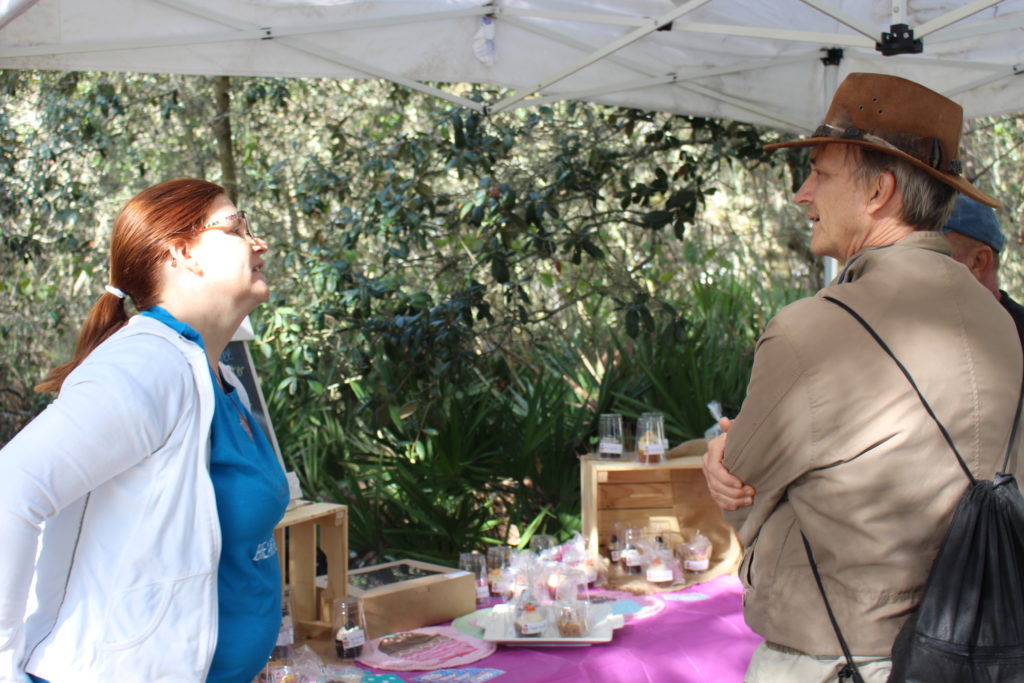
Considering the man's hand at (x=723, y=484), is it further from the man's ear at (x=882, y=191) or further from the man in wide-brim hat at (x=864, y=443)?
the man's ear at (x=882, y=191)

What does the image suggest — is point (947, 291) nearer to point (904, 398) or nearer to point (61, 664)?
point (904, 398)

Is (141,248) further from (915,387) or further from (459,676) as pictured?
(459,676)

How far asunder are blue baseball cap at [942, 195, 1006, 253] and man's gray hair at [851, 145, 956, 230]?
1081mm

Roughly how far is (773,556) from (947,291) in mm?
546

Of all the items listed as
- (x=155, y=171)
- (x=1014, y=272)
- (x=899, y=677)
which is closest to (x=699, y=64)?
(x=899, y=677)

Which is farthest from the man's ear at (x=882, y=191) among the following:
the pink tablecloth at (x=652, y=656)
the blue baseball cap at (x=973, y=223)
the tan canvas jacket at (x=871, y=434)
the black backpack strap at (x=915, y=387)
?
the pink tablecloth at (x=652, y=656)

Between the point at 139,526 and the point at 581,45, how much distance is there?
2941 mm

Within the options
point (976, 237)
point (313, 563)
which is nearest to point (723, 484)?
point (976, 237)

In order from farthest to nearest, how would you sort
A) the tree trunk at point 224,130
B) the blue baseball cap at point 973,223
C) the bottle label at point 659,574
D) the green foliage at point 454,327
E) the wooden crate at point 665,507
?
the tree trunk at point 224,130
the green foliage at point 454,327
the wooden crate at point 665,507
the bottle label at point 659,574
the blue baseball cap at point 973,223

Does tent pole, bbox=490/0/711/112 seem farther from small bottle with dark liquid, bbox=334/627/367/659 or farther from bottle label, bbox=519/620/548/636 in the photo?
small bottle with dark liquid, bbox=334/627/367/659

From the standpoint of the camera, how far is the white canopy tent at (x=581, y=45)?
3260 mm

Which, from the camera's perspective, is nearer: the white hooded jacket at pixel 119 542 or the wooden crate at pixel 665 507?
the white hooded jacket at pixel 119 542

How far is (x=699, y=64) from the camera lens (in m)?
4.20

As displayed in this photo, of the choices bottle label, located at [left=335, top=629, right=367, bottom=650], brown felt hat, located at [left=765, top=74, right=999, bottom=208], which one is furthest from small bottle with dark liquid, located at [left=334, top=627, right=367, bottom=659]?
brown felt hat, located at [left=765, top=74, right=999, bottom=208]
